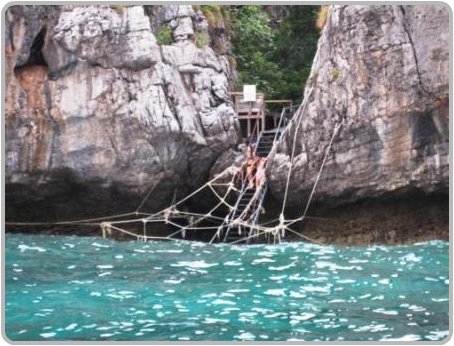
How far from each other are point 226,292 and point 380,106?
585 centimetres

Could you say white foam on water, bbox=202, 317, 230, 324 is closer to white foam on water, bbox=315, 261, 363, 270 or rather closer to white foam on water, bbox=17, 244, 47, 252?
white foam on water, bbox=315, 261, 363, 270

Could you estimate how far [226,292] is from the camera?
30.3ft

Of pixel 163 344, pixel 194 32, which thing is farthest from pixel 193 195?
pixel 163 344

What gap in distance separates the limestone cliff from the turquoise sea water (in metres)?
1.35

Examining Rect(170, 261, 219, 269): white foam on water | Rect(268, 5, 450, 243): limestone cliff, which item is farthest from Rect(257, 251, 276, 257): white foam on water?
Rect(268, 5, 450, 243): limestone cliff

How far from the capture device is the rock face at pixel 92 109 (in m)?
15.0

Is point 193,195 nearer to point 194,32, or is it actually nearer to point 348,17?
point 194,32

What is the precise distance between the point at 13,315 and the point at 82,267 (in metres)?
3.36

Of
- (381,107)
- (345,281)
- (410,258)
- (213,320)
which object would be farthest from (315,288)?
(381,107)

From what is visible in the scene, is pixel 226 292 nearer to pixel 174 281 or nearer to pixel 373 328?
pixel 174 281

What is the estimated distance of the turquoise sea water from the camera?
719cm

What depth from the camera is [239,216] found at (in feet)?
47.8

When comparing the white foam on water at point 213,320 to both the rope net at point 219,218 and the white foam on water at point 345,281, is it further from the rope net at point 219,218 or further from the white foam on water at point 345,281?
the rope net at point 219,218

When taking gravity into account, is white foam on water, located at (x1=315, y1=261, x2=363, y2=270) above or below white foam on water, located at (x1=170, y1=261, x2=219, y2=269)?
Result: above
